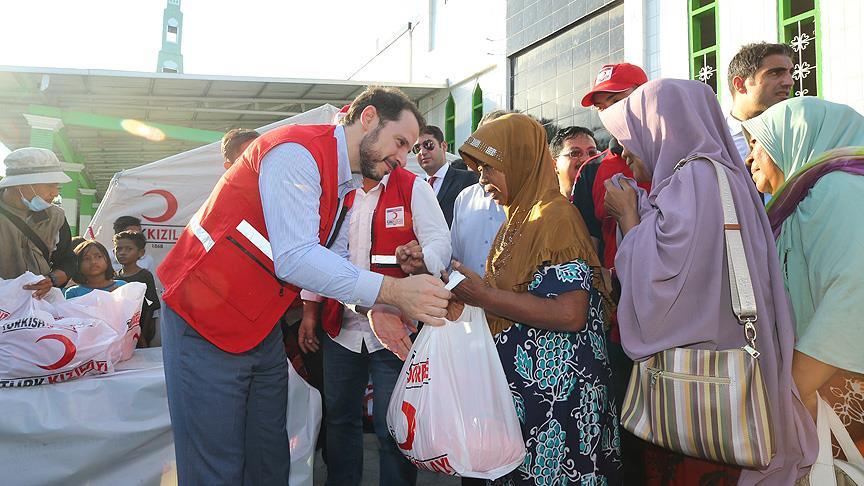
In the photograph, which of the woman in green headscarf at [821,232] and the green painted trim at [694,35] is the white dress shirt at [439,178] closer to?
the woman in green headscarf at [821,232]

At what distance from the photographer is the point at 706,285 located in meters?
1.73

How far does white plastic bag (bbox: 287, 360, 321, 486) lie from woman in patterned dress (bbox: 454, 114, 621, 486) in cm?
151

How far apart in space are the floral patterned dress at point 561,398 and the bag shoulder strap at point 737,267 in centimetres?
49

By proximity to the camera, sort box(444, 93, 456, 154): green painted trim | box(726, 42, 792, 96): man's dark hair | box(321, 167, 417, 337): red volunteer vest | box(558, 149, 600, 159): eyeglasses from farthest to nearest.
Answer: box(444, 93, 456, 154): green painted trim → box(558, 149, 600, 159): eyeglasses → box(726, 42, 792, 96): man's dark hair → box(321, 167, 417, 337): red volunteer vest

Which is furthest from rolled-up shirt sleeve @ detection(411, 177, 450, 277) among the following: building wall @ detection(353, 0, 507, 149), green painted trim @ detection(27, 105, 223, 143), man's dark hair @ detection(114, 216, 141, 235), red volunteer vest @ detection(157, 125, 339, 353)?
green painted trim @ detection(27, 105, 223, 143)

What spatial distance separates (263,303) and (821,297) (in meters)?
1.69

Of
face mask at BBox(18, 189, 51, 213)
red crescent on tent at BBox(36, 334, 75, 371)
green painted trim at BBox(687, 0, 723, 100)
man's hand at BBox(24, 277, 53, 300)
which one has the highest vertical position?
green painted trim at BBox(687, 0, 723, 100)

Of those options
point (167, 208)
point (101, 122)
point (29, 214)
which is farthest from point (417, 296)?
point (101, 122)

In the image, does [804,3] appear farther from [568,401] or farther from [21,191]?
[21,191]

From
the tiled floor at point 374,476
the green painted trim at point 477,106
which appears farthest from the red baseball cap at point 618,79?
the green painted trim at point 477,106

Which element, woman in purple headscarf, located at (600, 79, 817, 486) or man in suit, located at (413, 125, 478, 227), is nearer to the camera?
woman in purple headscarf, located at (600, 79, 817, 486)

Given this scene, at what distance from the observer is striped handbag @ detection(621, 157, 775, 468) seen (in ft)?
5.23

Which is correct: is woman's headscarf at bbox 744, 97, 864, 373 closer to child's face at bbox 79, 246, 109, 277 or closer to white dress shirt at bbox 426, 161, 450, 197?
white dress shirt at bbox 426, 161, 450, 197

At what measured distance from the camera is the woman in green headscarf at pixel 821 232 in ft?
5.24
